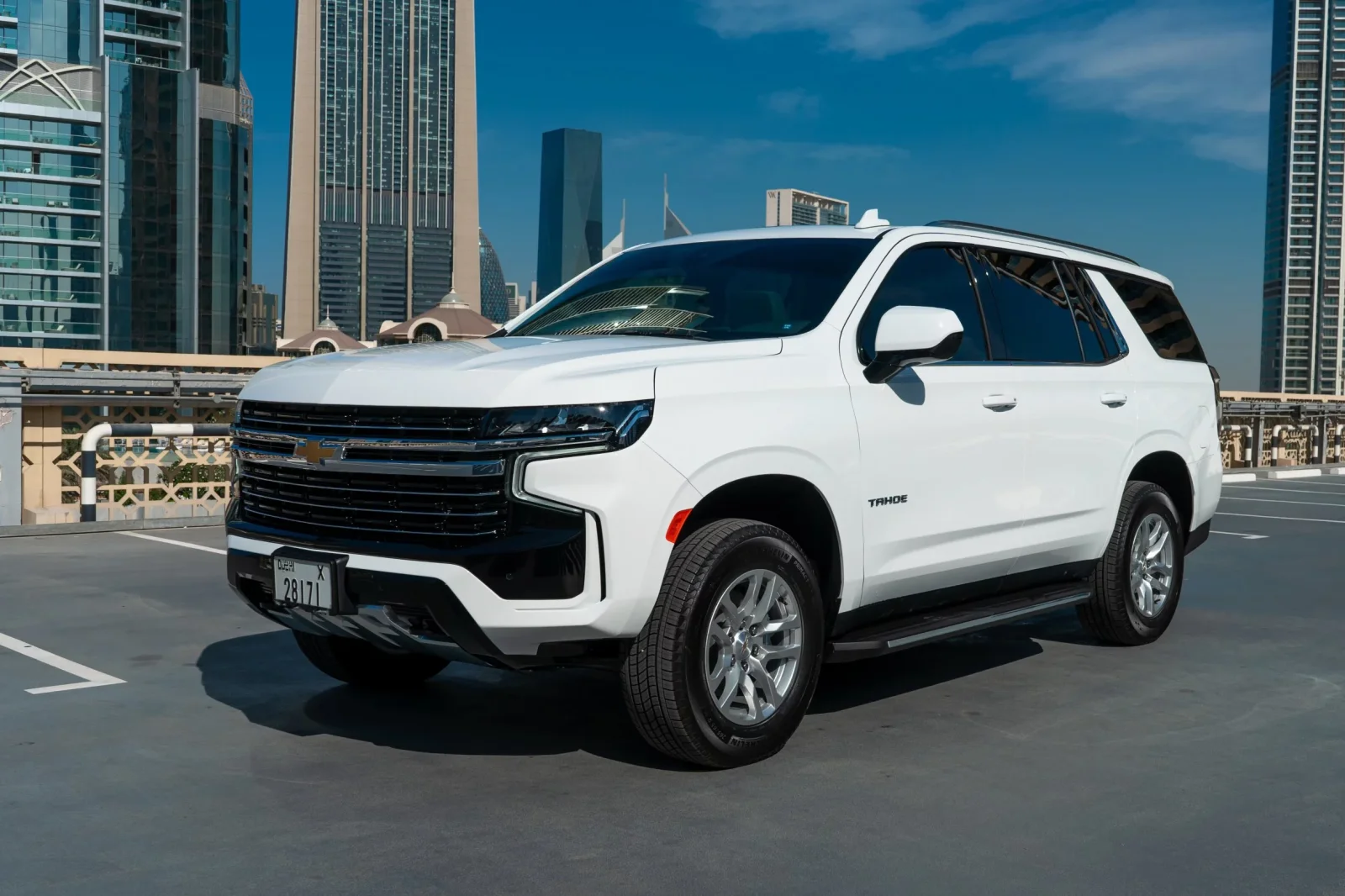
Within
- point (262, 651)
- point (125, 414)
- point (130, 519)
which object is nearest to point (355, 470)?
point (262, 651)

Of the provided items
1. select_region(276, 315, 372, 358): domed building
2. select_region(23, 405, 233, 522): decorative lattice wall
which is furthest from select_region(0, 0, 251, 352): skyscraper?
select_region(23, 405, 233, 522): decorative lattice wall

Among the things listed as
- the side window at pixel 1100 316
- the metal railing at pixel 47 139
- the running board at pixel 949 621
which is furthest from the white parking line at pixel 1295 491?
the metal railing at pixel 47 139

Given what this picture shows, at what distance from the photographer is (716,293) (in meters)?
5.22

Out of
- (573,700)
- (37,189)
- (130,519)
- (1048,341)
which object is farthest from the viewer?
(37,189)

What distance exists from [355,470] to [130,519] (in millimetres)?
8399

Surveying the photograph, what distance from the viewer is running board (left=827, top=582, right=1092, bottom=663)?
471cm

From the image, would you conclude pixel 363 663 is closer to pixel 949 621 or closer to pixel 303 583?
pixel 303 583

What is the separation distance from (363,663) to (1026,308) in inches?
128

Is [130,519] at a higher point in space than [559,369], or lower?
lower

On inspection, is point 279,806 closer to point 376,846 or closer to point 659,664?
point 376,846

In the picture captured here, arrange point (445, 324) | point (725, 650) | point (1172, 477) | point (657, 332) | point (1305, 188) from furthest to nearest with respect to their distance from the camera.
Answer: point (1305, 188) → point (445, 324) → point (1172, 477) → point (657, 332) → point (725, 650)

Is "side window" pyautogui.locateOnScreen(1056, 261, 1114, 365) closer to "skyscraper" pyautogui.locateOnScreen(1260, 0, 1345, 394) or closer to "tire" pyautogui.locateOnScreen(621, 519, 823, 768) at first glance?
"tire" pyautogui.locateOnScreen(621, 519, 823, 768)

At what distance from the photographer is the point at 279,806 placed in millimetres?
3893

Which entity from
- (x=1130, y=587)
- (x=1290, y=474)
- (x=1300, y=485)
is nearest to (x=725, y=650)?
(x=1130, y=587)
